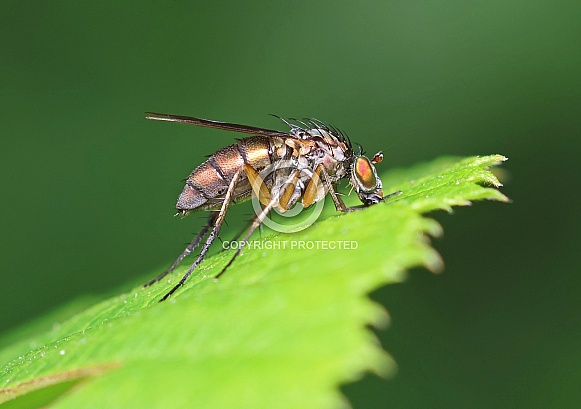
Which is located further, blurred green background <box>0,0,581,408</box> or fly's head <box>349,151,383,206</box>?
blurred green background <box>0,0,581,408</box>

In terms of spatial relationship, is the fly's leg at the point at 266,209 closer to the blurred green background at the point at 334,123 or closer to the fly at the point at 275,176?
the fly at the point at 275,176

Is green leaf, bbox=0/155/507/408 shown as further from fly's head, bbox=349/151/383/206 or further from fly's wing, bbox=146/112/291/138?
fly's head, bbox=349/151/383/206

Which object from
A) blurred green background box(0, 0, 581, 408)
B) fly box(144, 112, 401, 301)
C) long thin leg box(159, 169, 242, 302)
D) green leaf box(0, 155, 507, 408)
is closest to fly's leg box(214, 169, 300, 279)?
fly box(144, 112, 401, 301)

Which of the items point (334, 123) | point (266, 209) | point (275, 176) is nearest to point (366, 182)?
point (275, 176)

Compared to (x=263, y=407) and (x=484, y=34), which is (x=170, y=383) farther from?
(x=484, y=34)

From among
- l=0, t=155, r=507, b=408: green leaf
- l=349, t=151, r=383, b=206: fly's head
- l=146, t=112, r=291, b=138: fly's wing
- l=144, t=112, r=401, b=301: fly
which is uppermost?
l=146, t=112, r=291, b=138: fly's wing

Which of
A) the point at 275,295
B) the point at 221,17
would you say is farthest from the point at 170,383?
the point at 221,17
